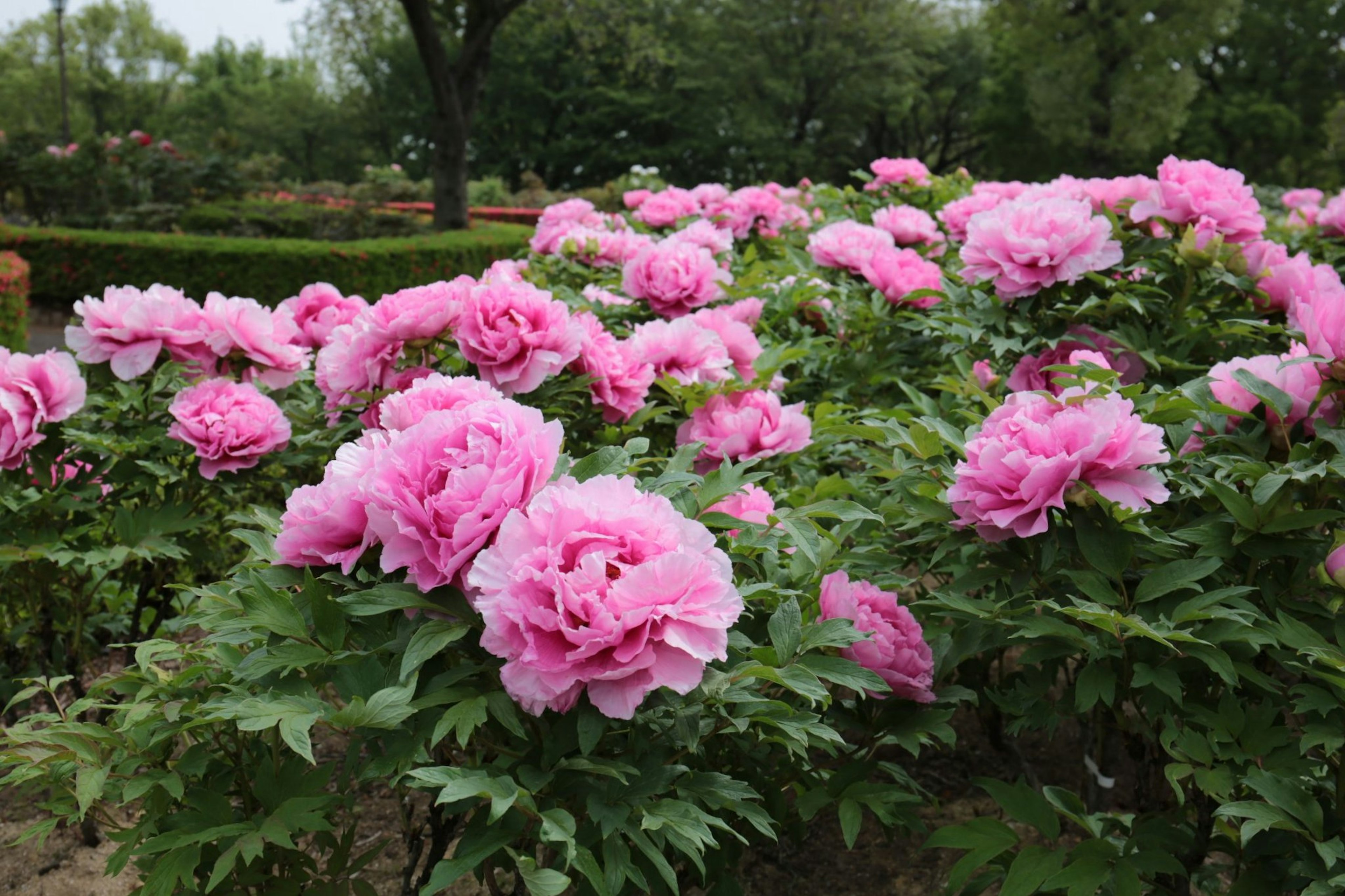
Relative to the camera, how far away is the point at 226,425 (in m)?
2.05

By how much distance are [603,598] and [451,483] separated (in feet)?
0.73

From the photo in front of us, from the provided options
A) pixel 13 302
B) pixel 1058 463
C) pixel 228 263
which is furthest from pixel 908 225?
pixel 228 263

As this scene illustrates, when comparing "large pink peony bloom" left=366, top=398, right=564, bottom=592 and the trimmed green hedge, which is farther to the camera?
the trimmed green hedge

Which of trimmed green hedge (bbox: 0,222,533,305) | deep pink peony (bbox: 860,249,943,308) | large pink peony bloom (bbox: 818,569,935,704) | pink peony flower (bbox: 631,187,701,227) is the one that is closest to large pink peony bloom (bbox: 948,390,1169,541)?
large pink peony bloom (bbox: 818,569,935,704)

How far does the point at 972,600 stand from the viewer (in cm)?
158

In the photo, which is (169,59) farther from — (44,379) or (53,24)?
(44,379)

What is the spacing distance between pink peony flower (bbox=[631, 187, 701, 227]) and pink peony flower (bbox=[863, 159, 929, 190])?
0.81 m

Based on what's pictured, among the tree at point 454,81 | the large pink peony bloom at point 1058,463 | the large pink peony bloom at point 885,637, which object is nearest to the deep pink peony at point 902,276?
the large pink peony bloom at point 885,637

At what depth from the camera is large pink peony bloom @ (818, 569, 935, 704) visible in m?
1.57

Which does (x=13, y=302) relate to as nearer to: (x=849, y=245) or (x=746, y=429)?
(x=849, y=245)

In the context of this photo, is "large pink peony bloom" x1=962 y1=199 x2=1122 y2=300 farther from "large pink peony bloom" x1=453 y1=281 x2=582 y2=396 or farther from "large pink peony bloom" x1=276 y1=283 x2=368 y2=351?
"large pink peony bloom" x1=276 y1=283 x2=368 y2=351

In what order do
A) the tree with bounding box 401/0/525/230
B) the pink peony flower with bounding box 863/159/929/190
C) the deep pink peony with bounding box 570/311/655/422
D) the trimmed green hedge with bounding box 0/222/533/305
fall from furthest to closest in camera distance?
1. the tree with bounding box 401/0/525/230
2. the trimmed green hedge with bounding box 0/222/533/305
3. the pink peony flower with bounding box 863/159/929/190
4. the deep pink peony with bounding box 570/311/655/422

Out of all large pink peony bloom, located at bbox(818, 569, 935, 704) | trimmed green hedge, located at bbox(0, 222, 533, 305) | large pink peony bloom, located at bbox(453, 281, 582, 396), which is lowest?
trimmed green hedge, located at bbox(0, 222, 533, 305)

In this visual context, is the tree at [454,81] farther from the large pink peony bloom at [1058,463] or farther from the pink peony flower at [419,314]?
the large pink peony bloom at [1058,463]
